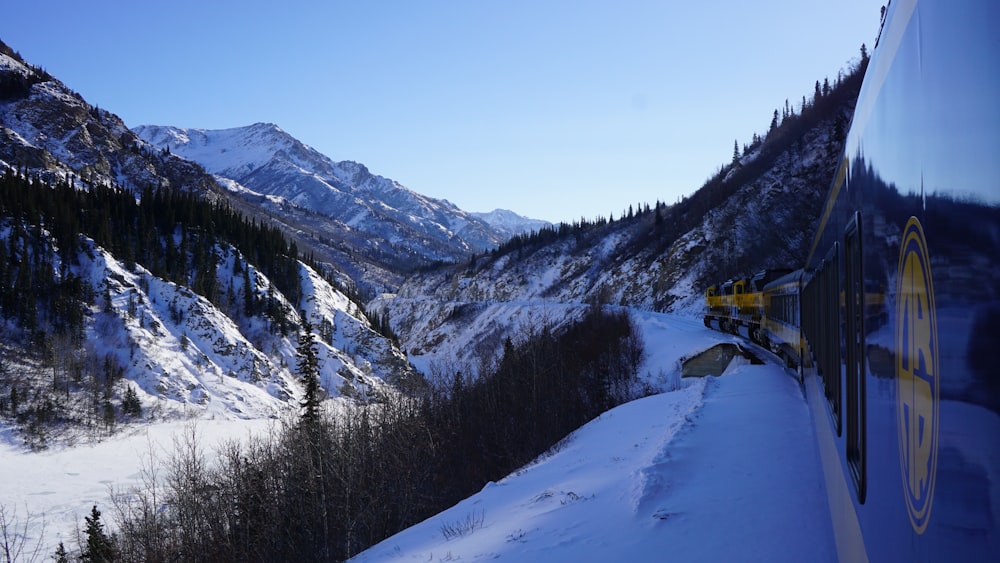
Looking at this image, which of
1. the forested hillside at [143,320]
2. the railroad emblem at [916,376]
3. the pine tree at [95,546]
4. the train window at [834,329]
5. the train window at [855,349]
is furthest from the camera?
the forested hillside at [143,320]

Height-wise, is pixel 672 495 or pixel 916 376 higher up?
pixel 916 376

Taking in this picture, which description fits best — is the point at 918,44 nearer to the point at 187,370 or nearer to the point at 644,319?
the point at 644,319

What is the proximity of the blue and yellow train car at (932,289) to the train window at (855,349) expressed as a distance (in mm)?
56

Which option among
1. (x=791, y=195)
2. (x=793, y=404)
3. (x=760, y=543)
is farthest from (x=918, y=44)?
(x=791, y=195)

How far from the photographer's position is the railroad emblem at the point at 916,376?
1.88 meters

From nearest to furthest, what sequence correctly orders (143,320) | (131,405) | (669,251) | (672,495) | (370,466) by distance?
(672,495) < (370,466) < (131,405) < (143,320) < (669,251)

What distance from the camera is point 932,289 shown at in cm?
188

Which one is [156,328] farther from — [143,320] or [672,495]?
[672,495]

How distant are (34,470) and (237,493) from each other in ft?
120

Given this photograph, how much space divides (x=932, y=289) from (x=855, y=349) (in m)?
2.22

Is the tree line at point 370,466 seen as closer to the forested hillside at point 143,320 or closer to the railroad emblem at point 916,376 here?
the forested hillside at point 143,320

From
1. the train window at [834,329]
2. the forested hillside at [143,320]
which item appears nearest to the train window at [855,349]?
the train window at [834,329]

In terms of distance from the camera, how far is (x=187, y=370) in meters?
72.9

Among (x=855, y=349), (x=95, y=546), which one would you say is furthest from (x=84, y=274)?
(x=855, y=349)
